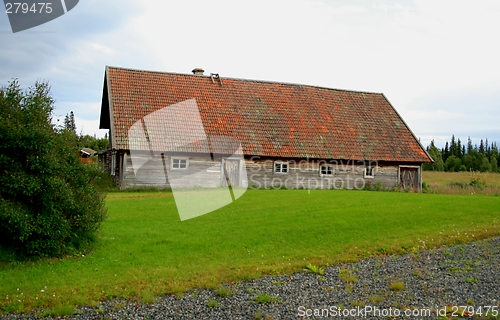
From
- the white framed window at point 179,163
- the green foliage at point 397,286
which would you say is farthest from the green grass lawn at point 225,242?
the white framed window at point 179,163

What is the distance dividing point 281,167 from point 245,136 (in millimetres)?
2780

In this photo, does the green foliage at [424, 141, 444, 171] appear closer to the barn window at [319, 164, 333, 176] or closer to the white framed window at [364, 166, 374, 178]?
the white framed window at [364, 166, 374, 178]

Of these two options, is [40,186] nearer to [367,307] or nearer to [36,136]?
[36,136]

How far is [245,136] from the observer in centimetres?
2520

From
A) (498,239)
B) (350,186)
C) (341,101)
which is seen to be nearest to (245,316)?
(498,239)

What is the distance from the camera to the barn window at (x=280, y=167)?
25438mm

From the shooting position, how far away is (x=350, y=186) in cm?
2681

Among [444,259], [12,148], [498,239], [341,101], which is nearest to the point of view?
[12,148]

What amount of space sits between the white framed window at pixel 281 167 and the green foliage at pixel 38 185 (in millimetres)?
15910

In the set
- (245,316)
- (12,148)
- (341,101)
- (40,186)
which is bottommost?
(245,316)

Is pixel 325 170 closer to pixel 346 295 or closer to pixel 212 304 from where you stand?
pixel 346 295

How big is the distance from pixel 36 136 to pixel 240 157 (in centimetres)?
1557

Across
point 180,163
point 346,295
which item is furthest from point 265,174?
point 346,295

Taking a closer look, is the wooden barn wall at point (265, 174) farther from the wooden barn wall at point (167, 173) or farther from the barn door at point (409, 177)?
the barn door at point (409, 177)
